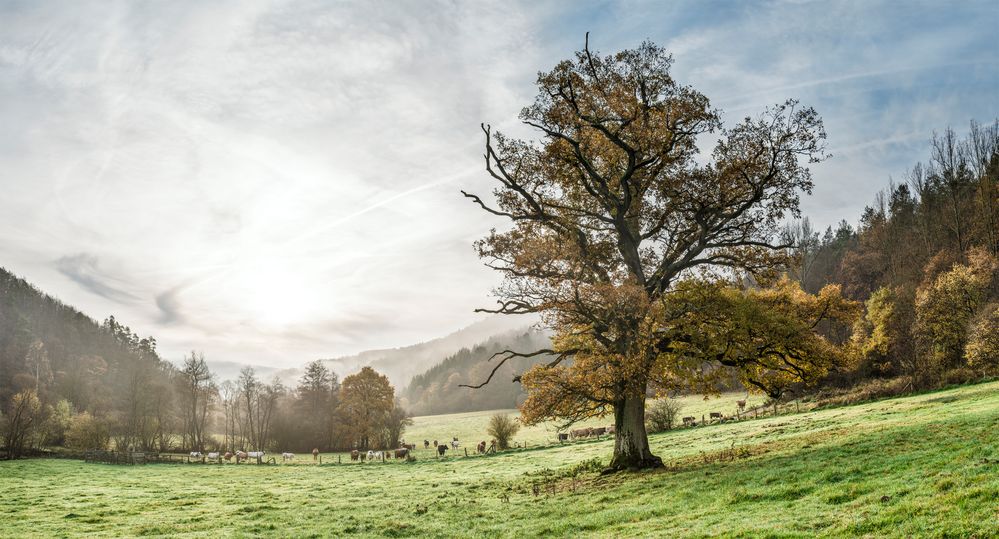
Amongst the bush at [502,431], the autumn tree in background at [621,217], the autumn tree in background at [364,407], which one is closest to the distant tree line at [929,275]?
the autumn tree in background at [621,217]

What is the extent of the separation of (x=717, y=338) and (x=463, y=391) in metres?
140

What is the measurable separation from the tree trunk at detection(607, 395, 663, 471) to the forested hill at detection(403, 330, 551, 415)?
4423 inches

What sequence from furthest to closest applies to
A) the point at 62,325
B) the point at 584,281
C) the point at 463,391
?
the point at 463,391 < the point at 62,325 < the point at 584,281

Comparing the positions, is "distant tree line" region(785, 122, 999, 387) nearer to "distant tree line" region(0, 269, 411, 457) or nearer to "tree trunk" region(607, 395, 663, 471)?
"tree trunk" region(607, 395, 663, 471)

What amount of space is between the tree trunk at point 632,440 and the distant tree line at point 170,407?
183 feet

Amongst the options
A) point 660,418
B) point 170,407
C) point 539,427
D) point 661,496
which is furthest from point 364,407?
point 661,496

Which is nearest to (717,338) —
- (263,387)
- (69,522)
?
(69,522)

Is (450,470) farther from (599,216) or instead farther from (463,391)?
(463,391)

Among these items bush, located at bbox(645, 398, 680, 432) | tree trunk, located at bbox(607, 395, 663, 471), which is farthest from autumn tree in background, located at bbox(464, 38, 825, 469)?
bush, located at bbox(645, 398, 680, 432)

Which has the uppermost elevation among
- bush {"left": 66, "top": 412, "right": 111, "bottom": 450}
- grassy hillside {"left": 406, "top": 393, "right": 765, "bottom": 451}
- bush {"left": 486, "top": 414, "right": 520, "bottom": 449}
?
bush {"left": 66, "top": 412, "right": 111, "bottom": 450}

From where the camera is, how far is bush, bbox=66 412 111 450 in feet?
216

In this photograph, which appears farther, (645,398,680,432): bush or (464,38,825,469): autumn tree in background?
(645,398,680,432): bush

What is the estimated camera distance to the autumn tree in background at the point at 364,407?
2879 inches

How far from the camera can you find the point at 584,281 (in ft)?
79.5
